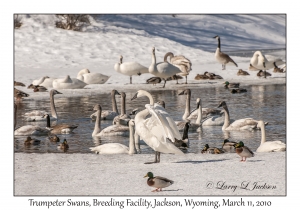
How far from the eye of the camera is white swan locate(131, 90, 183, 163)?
974cm

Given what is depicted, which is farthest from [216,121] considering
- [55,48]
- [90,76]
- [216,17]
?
[216,17]

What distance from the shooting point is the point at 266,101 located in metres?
18.8

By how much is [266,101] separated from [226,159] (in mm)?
8484

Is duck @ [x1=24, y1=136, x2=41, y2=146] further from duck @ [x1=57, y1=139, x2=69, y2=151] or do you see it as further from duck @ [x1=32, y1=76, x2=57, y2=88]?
duck @ [x1=32, y1=76, x2=57, y2=88]

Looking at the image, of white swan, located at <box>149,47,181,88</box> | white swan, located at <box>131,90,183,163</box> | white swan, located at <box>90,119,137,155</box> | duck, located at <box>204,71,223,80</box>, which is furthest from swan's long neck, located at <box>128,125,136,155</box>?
duck, located at <box>204,71,223,80</box>

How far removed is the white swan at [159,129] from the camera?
32.0 ft

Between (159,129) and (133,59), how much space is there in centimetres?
2229

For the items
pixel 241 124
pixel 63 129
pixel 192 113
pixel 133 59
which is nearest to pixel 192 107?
pixel 192 113

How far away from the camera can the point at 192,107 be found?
18.7 meters

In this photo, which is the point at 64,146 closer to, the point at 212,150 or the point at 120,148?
the point at 120,148

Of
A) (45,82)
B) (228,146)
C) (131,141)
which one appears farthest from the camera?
(45,82)

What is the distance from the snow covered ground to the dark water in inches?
55.5

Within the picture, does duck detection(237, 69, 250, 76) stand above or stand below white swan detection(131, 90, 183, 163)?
above

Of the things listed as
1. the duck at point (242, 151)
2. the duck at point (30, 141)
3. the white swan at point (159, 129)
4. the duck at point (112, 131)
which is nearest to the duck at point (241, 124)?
the duck at point (112, 131)
